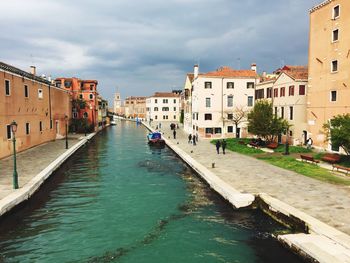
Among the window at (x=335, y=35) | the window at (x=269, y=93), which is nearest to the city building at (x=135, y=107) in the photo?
the window at (x=269, y=93)

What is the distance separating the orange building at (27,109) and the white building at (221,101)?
2146 centimetres

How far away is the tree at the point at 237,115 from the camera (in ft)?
151

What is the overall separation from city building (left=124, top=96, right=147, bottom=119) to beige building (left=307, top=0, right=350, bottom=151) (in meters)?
114

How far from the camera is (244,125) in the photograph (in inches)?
1858

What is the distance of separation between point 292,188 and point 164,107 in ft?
295

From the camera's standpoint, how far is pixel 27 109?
31188 mm

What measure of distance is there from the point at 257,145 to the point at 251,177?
15541mm

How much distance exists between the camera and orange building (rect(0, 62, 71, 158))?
83.1 feet

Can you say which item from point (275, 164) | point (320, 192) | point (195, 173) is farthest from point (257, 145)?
point (320, 192)

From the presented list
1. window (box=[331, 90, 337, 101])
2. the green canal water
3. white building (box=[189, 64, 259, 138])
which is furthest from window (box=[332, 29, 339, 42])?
the green canal water

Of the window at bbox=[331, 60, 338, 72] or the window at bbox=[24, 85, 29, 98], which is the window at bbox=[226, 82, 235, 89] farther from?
the window at bbox=[24, 85, 29, 98]

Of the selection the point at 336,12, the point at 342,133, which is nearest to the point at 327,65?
the point at 336,12

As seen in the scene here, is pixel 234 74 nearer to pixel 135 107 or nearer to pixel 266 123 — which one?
pixel 266 123

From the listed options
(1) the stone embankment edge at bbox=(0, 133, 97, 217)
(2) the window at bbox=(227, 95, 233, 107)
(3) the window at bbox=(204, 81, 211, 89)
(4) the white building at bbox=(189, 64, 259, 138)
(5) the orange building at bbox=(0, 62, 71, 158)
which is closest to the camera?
(1) the stone embankment edge at bbox=(0, 133, 97, 217)
